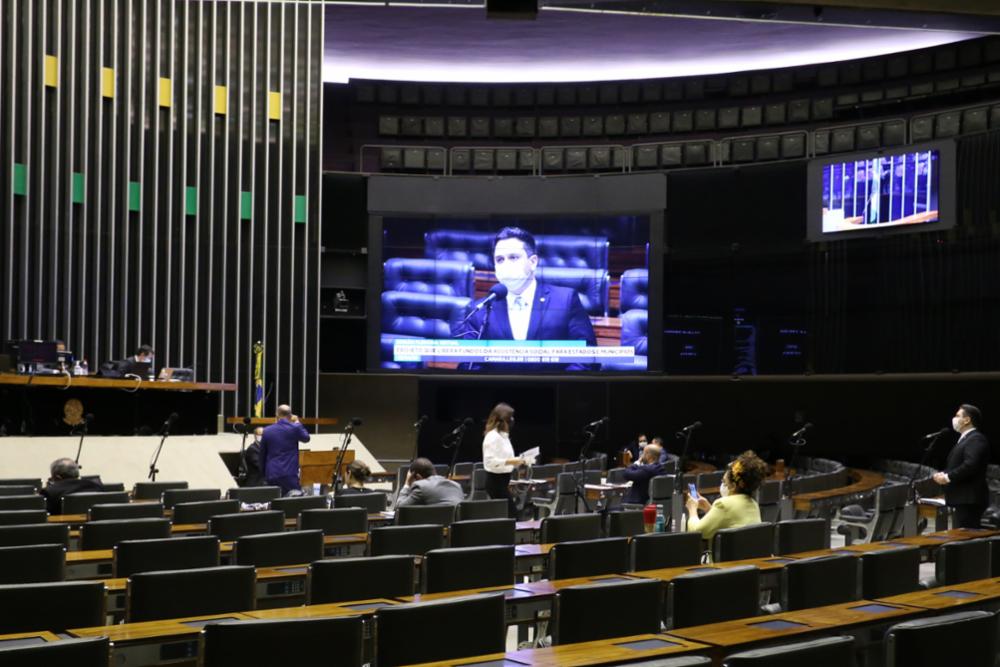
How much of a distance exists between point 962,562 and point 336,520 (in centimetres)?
339

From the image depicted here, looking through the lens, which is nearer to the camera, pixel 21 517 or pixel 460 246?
pixel 21 517

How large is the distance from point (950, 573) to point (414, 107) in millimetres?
18932

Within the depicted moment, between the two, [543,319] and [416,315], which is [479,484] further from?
[416,315]

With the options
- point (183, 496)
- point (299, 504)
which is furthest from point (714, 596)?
point (183, 496)

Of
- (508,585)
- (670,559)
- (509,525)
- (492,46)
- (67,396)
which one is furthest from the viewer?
(492,46)

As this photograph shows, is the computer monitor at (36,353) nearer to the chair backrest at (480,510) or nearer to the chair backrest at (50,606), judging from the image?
the chair backrest at (480,510)

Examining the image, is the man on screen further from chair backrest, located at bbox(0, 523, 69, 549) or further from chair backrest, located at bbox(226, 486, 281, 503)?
chair backrest, located at bbox(0, 523, 69, 549)

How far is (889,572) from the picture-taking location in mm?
4840

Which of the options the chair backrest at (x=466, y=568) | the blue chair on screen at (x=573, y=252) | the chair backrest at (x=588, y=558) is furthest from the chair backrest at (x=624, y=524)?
the blue chair on screen at (x=573, y=252)

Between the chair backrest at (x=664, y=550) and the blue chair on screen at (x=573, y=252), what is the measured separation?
47.2 feet

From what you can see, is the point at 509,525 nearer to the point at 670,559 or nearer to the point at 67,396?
A: the point at 670,559

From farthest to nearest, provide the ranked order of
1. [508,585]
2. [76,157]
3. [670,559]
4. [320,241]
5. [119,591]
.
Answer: [320,241] → [76,157] → [670,559] → [508,585] → [119,591]

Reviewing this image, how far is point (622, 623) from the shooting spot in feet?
13.3

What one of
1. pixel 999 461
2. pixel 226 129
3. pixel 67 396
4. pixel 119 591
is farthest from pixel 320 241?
pixel 119 591
